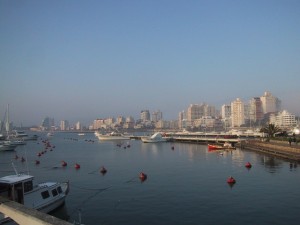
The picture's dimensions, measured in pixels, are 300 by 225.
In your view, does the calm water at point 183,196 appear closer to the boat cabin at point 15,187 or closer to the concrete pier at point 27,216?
the boat cabin at point 15,187

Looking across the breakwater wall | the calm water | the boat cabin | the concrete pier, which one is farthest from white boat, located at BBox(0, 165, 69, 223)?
the breakwater wall

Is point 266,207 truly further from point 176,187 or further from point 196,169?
point 196,169

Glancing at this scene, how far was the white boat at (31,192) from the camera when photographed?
77.6ft

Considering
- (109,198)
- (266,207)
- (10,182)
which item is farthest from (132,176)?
(10,182)

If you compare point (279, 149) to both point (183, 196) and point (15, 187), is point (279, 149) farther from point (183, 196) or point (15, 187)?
point (15, 187)

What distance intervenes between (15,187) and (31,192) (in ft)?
6.83

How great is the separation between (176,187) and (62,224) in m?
31.1

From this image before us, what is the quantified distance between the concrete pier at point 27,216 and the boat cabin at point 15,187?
46.2ft

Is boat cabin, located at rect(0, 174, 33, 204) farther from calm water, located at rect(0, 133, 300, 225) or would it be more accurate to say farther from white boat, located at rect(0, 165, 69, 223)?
calm water, located at rect(0, 133, 300, 225)

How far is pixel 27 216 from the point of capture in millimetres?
8867

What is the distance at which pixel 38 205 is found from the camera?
86.1ft

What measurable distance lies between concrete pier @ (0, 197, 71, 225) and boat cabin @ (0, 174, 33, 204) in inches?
555

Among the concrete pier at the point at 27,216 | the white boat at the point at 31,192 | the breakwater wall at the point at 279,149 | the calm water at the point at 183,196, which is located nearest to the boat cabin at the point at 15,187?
the white boat at the point at 31,192

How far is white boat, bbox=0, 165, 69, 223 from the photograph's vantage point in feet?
77.6
